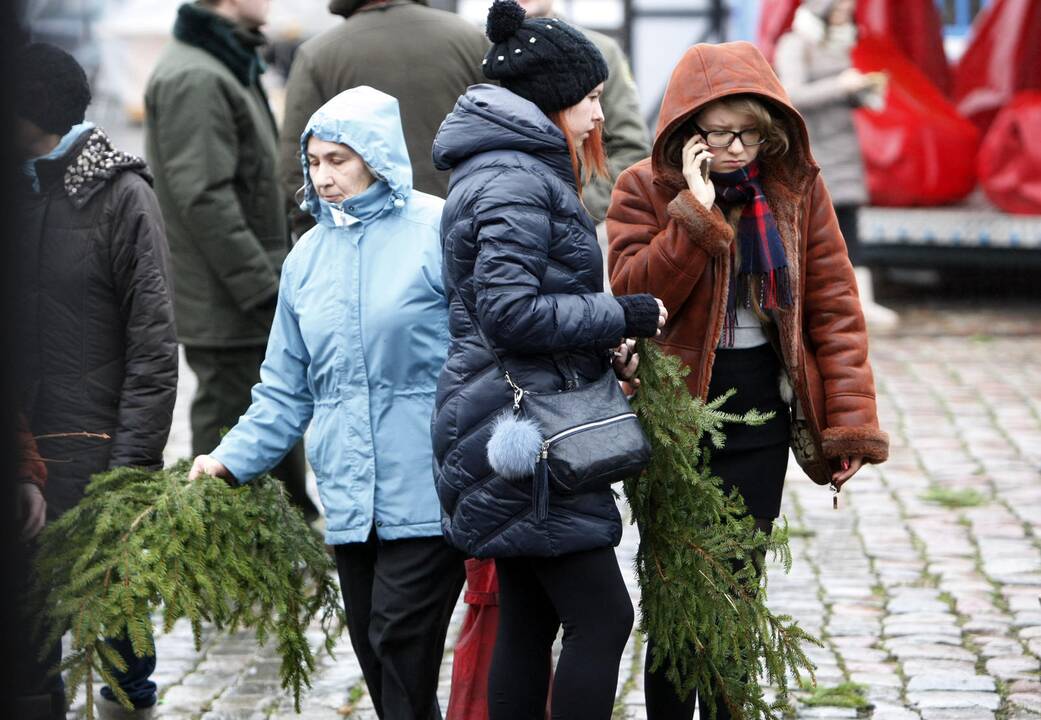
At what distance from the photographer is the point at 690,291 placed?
3844 millimetres

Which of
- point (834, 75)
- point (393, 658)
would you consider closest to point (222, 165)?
point (393, 658)

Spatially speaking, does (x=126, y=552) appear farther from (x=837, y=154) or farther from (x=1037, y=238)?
(x=1037, y=238)

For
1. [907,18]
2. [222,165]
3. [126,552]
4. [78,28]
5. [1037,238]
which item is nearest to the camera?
[78,28]

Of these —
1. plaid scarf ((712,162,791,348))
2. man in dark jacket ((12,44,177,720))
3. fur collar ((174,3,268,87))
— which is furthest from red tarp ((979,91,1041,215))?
man in dark jacket ((12,44,177,720))

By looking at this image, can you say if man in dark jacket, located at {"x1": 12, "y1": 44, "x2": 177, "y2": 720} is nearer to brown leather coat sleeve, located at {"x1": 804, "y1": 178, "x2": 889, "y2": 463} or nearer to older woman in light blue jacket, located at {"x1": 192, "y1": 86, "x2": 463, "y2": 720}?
older woman in light blue jacket, located at {"x1": 192, "y1": 86, "x2": 463, "y2": 720}

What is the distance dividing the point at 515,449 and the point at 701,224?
0.72 meters

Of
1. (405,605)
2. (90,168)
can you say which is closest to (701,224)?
(405,605)

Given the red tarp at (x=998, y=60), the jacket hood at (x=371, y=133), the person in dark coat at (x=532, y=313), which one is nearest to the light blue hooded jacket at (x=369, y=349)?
the jacket hood at (x=371, y=133)

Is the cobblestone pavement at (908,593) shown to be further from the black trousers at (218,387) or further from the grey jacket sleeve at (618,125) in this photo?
the grey jacket sleeve at (618,125)

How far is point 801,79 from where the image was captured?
10.1 meters

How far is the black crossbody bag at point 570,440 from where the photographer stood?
3.40m

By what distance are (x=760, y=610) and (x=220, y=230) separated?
9.07 ft

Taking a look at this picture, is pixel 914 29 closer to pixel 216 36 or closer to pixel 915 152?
pixel 915 152

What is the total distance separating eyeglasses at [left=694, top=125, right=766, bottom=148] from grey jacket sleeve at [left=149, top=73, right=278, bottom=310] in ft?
8.00
